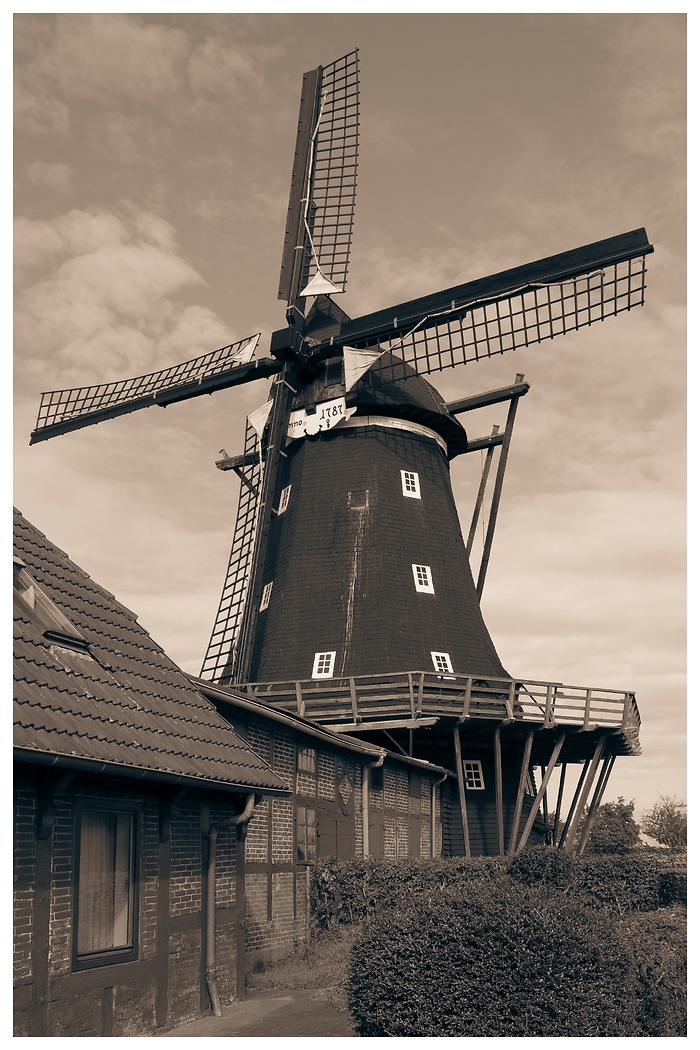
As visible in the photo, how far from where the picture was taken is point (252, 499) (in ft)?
97.9

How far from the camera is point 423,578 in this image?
27219 mm

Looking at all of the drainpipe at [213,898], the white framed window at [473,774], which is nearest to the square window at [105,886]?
the drainpipe at [213,898]

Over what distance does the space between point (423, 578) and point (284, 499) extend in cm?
471

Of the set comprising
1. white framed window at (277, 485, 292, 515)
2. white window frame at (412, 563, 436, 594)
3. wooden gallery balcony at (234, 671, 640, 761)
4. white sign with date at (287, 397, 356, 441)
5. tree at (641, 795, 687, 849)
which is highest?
white sign with date at (287, 397, 356, 441)

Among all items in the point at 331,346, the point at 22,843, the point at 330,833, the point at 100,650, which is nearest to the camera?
the point at 22,843

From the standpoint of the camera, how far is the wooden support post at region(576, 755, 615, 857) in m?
26.5

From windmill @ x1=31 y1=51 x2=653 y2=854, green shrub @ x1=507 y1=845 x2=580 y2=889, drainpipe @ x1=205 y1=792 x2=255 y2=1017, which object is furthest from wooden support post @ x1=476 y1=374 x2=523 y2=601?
drainpipe @ x1=205 y1=792 x2=255 y2=1017

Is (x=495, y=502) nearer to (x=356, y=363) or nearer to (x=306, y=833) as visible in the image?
(x=356, y=363)

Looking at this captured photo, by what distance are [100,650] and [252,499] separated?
1858cm

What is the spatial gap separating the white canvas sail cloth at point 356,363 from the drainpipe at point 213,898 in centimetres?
1661

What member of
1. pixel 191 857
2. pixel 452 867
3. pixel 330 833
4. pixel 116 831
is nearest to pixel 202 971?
pixel 191 857

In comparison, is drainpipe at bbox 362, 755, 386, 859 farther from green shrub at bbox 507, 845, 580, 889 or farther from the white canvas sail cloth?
the white canvas sail cloth

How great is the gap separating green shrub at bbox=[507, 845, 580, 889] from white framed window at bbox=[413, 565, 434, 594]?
7963mm

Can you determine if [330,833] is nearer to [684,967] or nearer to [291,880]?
[291,880]
